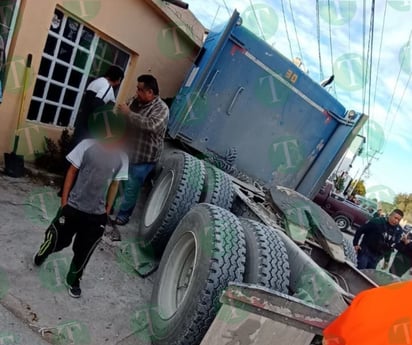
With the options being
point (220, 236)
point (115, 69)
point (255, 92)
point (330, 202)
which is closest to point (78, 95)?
point (115, 69)

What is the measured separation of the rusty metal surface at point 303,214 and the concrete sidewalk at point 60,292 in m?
1.41

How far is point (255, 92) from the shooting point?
530 cm

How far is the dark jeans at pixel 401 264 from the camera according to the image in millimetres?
7156

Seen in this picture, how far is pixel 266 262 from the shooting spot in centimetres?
252

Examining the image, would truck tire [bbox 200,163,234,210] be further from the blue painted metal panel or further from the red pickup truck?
the red pickup truck

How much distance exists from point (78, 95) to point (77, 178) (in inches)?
129

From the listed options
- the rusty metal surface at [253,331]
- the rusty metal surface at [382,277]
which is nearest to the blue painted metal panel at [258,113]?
the rusty metal surface at [382,277]

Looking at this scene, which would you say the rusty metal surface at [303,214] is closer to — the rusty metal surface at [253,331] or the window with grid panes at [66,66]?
the rusty metal surface at [253,331]

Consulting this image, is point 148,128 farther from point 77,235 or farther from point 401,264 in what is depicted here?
point 401,264

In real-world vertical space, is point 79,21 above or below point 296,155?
above

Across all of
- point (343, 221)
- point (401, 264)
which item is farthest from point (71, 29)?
point (343, 221)

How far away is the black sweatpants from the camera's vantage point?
2.83 metres

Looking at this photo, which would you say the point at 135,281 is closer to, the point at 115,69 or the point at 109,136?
the point at 109,136

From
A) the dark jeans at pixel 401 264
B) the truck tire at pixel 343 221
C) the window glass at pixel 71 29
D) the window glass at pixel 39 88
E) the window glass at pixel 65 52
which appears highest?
the window glass at pixel 71 29
